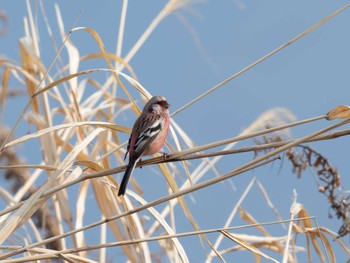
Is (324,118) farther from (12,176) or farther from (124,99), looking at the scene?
(12,176)

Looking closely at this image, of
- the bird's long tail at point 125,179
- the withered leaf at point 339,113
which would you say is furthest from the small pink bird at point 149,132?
the withered leaf at point 339,113

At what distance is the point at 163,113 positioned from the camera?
2.97 metres

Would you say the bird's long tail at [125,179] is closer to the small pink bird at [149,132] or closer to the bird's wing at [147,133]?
the small pink bird at [149,132]

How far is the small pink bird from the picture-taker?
2.57 meters

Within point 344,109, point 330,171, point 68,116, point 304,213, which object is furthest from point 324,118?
point 68,116

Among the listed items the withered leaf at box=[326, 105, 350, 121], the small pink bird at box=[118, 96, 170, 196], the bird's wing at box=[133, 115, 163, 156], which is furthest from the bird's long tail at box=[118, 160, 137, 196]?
the withered leaf at box=[326, 105, 350, 121]

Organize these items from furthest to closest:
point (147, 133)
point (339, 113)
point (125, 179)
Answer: point (147, 133)
point (125, 179)
point (339, 113)

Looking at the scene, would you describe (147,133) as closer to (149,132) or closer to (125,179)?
(149,132)

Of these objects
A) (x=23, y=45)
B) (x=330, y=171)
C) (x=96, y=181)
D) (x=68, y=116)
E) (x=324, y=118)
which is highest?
(x=23, y=45)

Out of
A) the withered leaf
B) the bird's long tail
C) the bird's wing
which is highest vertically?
the bird's wing

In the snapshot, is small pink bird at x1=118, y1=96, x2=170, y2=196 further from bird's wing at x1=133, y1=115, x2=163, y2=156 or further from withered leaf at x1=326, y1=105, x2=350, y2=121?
withered leaf at x1=326, y1=105, x2=350, y2=121

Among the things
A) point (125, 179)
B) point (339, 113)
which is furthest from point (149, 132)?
point (339, 113)

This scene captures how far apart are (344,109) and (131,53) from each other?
7.28 ft

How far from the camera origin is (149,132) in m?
2.75
